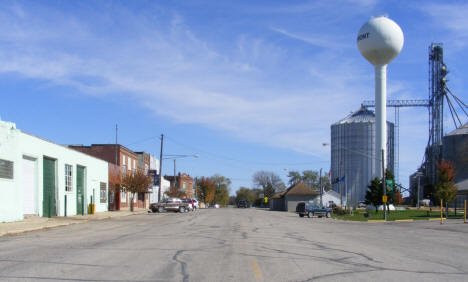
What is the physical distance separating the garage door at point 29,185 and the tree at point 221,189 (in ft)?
364

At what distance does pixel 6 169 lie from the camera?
25938 millimetres

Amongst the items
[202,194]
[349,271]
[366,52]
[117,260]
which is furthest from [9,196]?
[202,194]

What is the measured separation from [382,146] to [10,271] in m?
56.7

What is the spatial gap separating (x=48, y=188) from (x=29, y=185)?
2.81 m

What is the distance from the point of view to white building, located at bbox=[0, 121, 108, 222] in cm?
2602

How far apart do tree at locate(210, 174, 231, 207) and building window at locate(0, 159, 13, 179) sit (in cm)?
11500

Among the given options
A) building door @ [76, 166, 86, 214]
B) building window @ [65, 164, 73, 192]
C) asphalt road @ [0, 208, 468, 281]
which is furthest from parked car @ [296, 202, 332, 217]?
asphalt road @ [0, 208, 468, 281]

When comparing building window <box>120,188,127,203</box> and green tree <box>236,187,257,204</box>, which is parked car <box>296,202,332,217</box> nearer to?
building window <box>120,188,127,203</box>

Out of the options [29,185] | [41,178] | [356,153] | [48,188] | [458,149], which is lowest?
[48,188]

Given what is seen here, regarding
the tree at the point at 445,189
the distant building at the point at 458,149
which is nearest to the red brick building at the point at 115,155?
the tree at the point at 445,189

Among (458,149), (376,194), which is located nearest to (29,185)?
(376,194)

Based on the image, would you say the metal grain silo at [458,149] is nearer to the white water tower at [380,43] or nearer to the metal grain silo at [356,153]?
the metal grain silo at [356,153]

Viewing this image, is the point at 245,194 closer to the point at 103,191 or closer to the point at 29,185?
the point at 103,191

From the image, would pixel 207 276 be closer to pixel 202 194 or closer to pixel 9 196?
pixel 9 196
